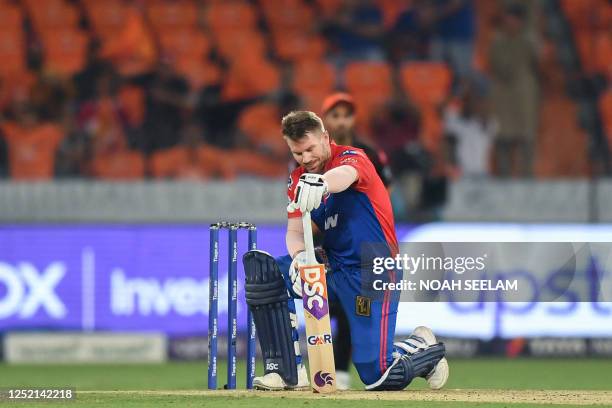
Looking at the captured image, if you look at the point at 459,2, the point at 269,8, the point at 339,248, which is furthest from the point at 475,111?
the point at 339,248

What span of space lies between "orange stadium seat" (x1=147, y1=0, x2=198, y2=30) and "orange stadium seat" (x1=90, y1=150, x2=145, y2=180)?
206cm

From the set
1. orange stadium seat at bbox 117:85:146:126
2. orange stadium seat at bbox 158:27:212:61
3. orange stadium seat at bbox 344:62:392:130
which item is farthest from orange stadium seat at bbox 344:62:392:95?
orange stadium seat at bbox 117:85:146:126

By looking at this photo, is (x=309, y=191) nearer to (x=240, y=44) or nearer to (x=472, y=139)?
(x=472, y=139)

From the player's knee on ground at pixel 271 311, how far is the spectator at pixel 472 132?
698 cm

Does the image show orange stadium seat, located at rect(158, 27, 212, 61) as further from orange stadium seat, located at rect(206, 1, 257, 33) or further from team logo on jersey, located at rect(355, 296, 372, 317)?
team logo on jersey, located at rect(355, 296, 372, 317)

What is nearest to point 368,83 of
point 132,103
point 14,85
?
point 132,103

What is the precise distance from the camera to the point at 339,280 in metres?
7.34

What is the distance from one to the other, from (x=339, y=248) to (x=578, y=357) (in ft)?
19.3

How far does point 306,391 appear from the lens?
7.25 metres

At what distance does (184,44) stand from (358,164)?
8.34 metres

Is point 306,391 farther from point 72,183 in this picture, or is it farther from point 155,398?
point 72,183

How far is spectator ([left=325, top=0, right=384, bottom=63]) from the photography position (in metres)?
15.4

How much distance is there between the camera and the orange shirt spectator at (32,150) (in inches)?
535

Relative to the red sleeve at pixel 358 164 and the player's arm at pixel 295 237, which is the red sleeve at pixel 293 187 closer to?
the player's arm at pixel 295 237
